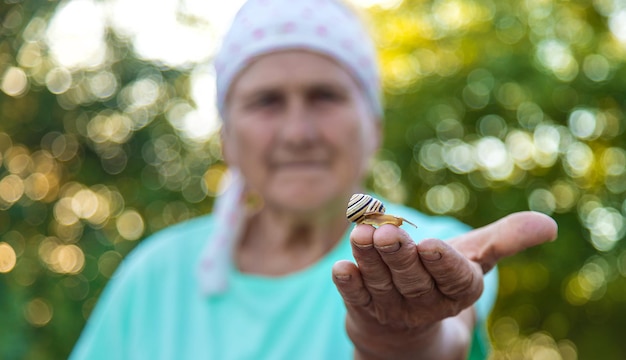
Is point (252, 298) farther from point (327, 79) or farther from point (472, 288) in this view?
point (472, 288)

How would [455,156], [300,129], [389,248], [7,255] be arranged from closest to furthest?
[389,248], [300,129], [7,255], [455,156]

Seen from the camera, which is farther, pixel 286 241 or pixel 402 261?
pixel 286 241

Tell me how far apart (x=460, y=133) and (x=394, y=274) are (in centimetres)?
317

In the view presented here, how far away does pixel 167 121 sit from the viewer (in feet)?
14.5

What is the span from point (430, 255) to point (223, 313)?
49.5 inches

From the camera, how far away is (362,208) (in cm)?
126

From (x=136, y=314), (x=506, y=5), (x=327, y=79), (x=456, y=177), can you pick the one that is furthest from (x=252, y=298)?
(x=506, y=5)

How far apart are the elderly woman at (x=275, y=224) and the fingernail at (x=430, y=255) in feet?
2.16

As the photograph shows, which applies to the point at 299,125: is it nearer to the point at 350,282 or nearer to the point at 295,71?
the point at 295,71

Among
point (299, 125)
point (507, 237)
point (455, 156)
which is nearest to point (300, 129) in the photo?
point (299, 125)

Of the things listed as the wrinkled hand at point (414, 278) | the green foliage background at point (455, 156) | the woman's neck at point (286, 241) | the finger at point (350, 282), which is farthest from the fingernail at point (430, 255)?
the green foliage background at point (455, 156)

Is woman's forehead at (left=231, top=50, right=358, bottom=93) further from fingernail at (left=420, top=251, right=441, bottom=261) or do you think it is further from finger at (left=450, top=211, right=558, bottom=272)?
fingernail at (left=420, top=251, right=441, bottom=261)

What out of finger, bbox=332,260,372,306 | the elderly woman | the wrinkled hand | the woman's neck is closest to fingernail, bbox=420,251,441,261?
the wrinkled hand

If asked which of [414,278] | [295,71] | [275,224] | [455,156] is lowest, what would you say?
[455,156]
